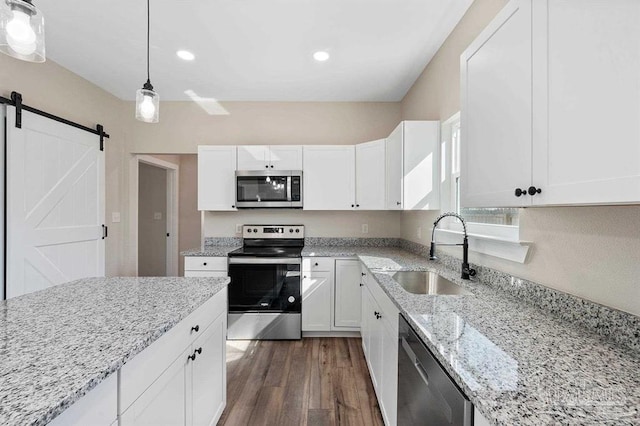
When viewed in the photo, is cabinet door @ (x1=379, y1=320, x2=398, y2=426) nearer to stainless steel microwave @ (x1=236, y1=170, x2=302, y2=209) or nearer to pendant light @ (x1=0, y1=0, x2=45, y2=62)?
stainless steel microwave @ (x1=236, y1=170, x2=302, y2=209)

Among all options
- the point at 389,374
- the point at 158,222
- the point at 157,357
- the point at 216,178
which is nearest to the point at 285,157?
the point at 216,178

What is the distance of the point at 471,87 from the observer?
1332 millimetres

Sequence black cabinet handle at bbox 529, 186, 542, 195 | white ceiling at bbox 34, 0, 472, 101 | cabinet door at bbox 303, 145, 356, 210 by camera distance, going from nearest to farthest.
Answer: black cabinet handle at bbox 529, 186, 542, 195
white ceiling at bbox 34, 0, 472, 101
cabinet door at bbox 303, 145, 356, 210

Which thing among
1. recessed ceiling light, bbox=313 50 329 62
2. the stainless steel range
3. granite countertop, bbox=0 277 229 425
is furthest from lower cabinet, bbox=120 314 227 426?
recessed ceiling light, bbox=313 50 329 62

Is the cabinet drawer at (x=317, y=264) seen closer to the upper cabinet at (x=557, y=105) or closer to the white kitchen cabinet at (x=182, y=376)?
the white kitchen cabinet at (x=182, y=376)

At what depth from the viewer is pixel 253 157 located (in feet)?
10.8

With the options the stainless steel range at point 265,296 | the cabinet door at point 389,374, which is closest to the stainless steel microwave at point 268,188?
the stainless steel range at point 265,296

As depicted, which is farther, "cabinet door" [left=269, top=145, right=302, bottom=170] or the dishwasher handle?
"cabinet door" [left=269, top=145, right=302, bottom=170]

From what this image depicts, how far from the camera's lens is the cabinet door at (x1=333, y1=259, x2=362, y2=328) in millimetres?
3021

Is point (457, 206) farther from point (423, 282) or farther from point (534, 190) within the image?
point (534, 190)

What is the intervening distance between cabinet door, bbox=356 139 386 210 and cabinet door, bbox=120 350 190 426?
2.33m

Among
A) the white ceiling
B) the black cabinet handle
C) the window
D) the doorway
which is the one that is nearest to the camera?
the black cabinet handle

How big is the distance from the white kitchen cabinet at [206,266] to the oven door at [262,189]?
0.66m

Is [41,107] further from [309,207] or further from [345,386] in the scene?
[345,386]
